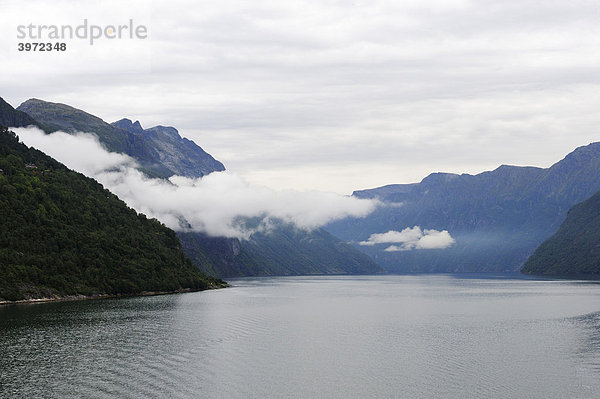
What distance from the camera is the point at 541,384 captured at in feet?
249

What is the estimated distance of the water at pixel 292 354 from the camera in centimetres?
7381

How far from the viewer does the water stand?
73812 mm

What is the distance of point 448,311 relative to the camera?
17612 cm

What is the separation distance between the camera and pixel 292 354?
98625 millimetres

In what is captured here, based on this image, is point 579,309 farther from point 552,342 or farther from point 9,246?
point 9,246

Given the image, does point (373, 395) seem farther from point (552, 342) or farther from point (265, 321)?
point (265, 321)

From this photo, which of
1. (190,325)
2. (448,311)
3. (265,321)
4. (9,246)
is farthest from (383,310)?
(9,246)

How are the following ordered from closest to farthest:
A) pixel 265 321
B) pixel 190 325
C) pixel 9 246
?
1. pixel 190 325
2. pixel 265 321
3. pixel 9 246

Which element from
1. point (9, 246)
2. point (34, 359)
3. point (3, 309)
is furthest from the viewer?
point (9, 246)

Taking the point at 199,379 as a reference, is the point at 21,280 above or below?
above

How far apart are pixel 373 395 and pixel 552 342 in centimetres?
5213

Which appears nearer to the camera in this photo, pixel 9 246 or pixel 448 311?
pixel 448 311

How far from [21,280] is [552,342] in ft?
488

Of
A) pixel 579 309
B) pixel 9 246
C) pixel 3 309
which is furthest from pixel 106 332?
pixel 579 309
